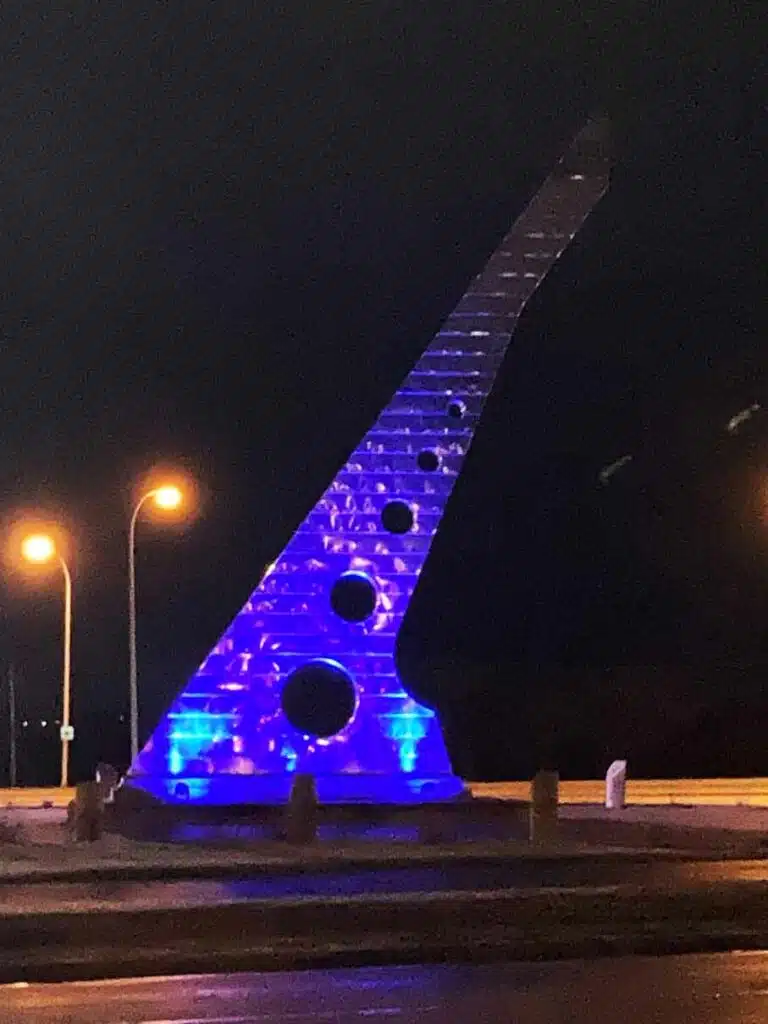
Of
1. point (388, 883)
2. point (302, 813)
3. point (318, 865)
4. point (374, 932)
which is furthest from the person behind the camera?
point (302, 813)

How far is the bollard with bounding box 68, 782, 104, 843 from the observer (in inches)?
712

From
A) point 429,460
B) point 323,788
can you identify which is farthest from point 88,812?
point 429,460

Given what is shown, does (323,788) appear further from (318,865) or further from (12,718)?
(12,718)

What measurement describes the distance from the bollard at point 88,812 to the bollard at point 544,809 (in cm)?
585

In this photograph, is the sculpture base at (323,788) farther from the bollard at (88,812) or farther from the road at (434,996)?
the road at (434,996)

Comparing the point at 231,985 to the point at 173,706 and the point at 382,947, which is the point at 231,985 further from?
the point at 173,706

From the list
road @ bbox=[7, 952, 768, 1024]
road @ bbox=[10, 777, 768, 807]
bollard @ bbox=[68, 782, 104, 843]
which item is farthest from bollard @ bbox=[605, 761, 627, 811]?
road @ bbox=[7, 952, 768, 1024]

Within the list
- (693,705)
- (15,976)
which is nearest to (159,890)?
(15,976)

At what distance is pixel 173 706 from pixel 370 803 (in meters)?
3.27

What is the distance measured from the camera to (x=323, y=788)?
66.2 feet

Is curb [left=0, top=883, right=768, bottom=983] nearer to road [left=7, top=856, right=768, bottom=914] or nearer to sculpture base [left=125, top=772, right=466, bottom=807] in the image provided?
road [left=7, top=856, right=768, bottom=914]

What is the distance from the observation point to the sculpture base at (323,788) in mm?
19875

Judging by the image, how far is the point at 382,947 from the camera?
34.3 ft

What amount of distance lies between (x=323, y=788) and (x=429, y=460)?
5366 millimetres
